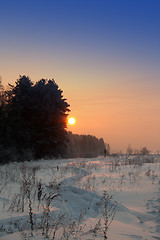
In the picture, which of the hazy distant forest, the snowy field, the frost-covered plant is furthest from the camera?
the hazy distant forest

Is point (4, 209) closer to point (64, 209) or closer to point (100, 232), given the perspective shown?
point (64, 209)

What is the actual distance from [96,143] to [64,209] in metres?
46.5

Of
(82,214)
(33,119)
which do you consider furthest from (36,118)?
(82,214)

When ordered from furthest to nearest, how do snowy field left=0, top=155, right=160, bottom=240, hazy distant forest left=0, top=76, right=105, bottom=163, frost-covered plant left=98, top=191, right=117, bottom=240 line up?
hazy distant forest left=0, top=76, right=105, bottom=163, snowy field left=0, top=155, right=160, bottom=240, frost-covered plant left=98, top=191, right=117, bottom=240

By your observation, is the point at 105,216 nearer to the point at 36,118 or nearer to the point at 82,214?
the point at 82,214

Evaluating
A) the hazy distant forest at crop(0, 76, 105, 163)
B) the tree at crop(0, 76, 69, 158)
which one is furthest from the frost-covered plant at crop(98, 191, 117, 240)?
the tree at crop(0, 76, 69, 158)

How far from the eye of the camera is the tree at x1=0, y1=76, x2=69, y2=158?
26.9 m

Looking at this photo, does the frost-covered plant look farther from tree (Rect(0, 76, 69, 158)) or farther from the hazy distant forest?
tree (Rect(0, 76, 69, 158))

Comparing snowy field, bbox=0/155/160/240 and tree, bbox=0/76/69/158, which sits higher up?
tree, bbox=0/76/69/158

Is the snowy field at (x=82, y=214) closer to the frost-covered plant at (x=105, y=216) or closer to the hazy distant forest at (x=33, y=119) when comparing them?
the frost-covered plant at (x=105, y=216)

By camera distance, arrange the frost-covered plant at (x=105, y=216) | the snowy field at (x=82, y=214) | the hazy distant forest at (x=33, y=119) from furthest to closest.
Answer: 1. the hazy distant forest at (x=33, y=119)
2. the snowy field at (x=82, y=214)
3. the frost-covered plant at (x=105, y=216)

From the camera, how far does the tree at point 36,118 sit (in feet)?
88.4

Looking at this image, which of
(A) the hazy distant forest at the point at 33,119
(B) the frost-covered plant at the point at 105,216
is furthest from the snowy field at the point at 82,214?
(A) the hazy distant forest at the point at 33,119

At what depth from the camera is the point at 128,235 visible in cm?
387
